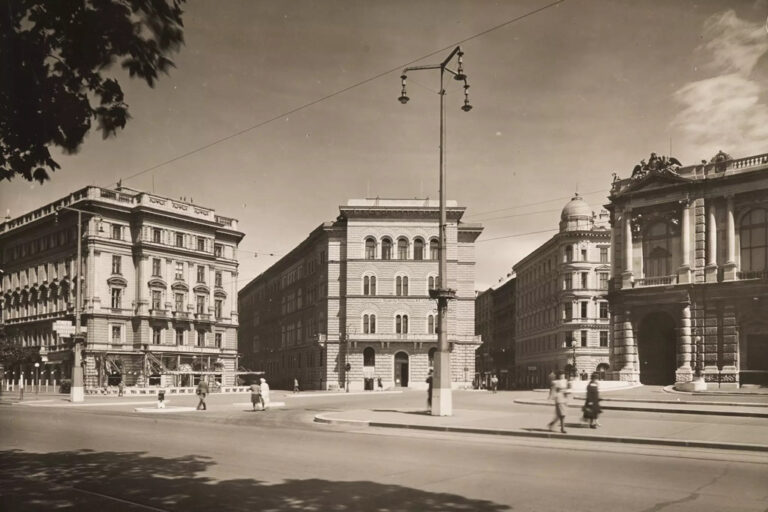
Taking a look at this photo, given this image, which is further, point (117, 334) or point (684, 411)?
Result: point (117, 334)

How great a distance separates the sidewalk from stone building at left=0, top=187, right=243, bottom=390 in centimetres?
4530

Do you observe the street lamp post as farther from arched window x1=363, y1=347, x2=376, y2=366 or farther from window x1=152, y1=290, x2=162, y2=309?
window x1=152, y1=290, x2=162, y2=309

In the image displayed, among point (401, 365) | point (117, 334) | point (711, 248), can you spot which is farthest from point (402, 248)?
point (711, 248)

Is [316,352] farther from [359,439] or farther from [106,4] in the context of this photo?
[106,4]

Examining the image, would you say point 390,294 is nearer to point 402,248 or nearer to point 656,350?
point 402,248

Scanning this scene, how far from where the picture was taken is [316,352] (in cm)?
7850

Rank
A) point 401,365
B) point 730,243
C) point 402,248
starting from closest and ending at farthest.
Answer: point 730,243 → point 401,365 → point 402,248

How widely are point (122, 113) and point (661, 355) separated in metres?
48.3

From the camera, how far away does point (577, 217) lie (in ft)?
279

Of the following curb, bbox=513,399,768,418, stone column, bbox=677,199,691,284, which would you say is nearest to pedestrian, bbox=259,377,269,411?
curb, bbox=513,399,768,418

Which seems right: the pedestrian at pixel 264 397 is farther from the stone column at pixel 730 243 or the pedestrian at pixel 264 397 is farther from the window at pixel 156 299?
the window at pixel 156 299

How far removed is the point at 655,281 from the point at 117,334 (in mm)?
49819

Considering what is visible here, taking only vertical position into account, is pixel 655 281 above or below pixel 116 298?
above

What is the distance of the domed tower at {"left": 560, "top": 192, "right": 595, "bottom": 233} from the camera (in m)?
84.6
